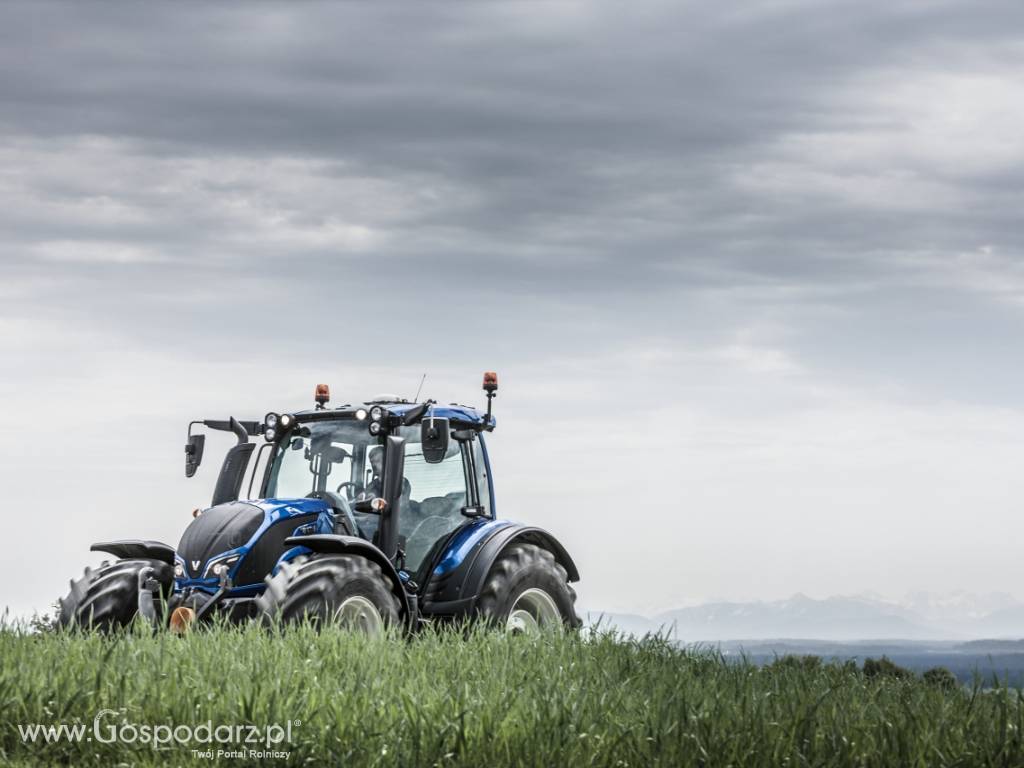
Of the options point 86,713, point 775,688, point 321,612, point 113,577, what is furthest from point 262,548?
point 775,688

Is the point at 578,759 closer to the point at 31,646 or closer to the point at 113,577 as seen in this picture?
the point at 31,646

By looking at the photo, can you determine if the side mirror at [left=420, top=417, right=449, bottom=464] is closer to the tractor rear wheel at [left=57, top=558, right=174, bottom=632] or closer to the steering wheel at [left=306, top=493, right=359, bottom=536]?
the steering wheel at [left=306, top=493, right=359, bottom=536]

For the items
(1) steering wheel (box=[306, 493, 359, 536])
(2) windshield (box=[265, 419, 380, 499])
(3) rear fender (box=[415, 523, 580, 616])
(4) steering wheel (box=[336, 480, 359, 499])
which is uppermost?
(2) windshield (box=[265, 419, 380, 499])

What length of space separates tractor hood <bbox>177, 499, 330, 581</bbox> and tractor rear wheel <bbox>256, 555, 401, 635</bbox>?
0.48m

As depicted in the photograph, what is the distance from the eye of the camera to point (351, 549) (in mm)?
10672

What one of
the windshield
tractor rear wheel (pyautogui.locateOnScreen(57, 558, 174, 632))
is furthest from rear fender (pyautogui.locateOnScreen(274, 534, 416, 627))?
tractor rear wheel (pyautogui.locateOnScreen(57, 558, 174, 632))

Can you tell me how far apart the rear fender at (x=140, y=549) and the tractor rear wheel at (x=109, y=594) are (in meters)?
0.44

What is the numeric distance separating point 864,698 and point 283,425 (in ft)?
20.2

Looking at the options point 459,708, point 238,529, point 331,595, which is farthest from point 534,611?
point 459,708

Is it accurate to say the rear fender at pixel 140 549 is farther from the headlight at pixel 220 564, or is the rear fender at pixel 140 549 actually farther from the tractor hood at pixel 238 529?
the headlight at pixel 220 564

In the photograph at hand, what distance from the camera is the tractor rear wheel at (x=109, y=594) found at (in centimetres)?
1164

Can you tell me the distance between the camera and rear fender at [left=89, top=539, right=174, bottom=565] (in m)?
12.5

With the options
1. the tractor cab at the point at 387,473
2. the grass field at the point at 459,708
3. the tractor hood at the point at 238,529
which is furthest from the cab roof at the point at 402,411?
the grass field at the point at 459,708

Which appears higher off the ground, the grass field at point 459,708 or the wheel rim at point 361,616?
the wheel rim at point 361,616
